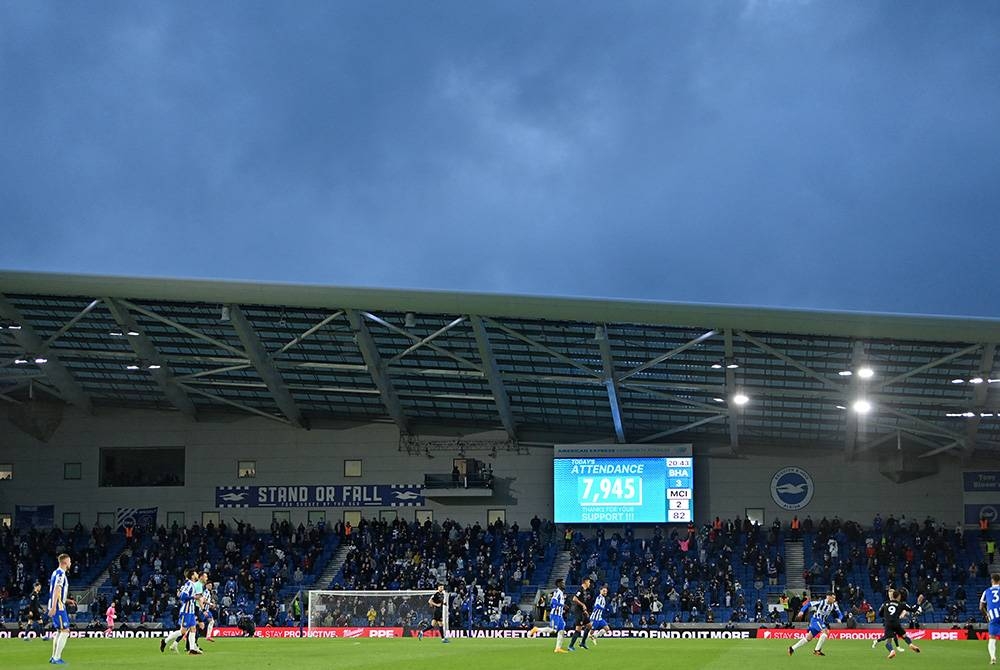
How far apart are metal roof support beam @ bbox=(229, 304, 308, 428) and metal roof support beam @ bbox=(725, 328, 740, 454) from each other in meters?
18.8

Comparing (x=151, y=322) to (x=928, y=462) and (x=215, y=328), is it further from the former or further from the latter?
(x=928, y=462)

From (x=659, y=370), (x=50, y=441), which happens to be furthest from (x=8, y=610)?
(x=659, y=370)

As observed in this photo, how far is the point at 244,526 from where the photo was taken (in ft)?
217

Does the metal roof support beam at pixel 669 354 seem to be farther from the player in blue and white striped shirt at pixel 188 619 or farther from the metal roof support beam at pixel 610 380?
the player in blue and white striped shirt at pixel 188 619

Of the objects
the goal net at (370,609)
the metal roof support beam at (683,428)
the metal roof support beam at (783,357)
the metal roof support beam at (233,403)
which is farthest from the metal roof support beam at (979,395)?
the metal roof support beam at (233,403)

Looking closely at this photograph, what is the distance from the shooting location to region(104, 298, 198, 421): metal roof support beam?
52.2 m

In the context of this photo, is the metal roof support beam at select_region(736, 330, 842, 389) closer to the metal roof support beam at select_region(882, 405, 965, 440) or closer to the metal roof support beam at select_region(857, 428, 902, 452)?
the metal roof support beam at select_region(882, 405, 965, 440)

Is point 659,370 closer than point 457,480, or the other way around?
point 659,370

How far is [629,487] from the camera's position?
6150cm

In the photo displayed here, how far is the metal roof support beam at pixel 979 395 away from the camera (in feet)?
153

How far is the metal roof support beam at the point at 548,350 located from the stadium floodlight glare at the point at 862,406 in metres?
10.3

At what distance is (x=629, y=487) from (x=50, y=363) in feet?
89.5

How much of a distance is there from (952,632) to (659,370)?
49.2ft

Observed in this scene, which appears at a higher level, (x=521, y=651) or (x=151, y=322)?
(x=151, y=322)
